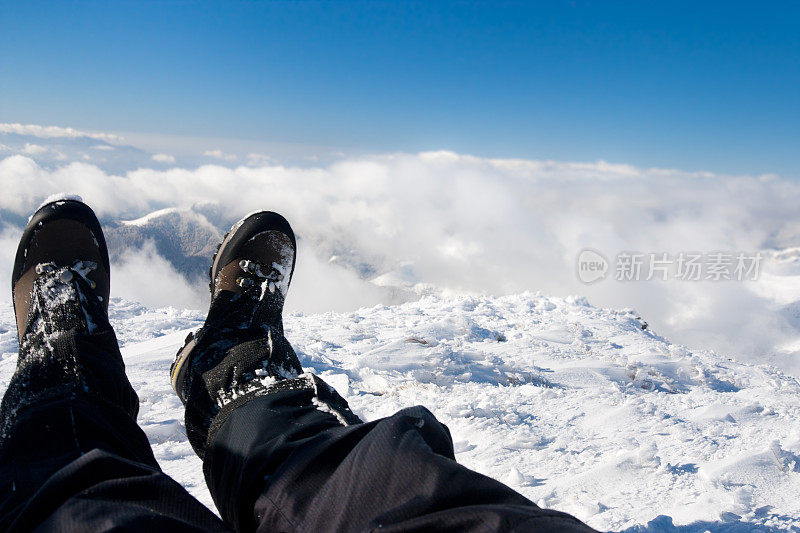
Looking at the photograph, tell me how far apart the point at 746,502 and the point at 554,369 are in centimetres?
163

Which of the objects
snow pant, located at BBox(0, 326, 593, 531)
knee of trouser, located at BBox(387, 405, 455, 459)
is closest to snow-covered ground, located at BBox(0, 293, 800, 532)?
snow pant, located at BBox(0, 326, 593, 531)

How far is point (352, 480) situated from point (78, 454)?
2.53 feet

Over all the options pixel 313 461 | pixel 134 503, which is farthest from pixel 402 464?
pixel 134 503

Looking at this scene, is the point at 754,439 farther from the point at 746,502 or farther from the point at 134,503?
the point at 134,503

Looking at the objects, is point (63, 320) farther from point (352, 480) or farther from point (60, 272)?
point (352, 480)

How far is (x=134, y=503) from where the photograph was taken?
86cm

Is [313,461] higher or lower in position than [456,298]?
higher

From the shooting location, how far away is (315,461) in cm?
104

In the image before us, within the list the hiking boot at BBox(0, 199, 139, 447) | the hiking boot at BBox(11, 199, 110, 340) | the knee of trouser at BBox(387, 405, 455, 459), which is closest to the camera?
the knee of trouser at BBox(387, 405, 455, 459)

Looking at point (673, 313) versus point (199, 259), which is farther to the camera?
point (199, 259)

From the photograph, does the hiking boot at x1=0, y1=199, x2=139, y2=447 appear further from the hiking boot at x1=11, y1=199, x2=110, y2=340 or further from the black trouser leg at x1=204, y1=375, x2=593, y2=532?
the black trouser leg at x1=204, y1=375, x2=593, y2=532

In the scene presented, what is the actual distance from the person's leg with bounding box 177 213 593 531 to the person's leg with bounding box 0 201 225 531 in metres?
0.19

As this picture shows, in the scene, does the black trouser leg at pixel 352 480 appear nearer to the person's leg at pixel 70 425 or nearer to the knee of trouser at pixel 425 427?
the knee of trouser at pixel 425 427

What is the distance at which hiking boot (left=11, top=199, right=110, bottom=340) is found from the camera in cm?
195
